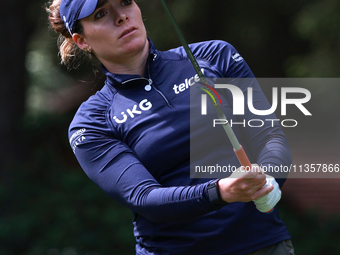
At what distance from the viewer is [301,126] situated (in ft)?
20.9

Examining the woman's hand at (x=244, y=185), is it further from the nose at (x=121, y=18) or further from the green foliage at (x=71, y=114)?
the green foliage at (x=71, y=114)

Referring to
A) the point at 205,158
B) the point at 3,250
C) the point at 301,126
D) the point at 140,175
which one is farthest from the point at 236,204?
the point at 301,126

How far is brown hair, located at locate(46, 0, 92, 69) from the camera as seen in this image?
2.00 m

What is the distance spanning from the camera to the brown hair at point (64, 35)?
2.00 metres

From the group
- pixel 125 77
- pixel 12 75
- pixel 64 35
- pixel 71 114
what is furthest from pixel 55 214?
pixel 125 77

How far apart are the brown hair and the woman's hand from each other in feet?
2.99

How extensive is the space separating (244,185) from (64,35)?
1127mm

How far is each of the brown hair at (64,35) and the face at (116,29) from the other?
0.09 meters

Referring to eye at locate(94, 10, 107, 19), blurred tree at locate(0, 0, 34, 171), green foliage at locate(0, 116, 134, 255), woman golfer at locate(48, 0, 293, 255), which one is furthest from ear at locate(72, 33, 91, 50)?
blurred tree at locate(0, 0, 34, 171)

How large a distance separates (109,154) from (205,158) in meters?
0.35

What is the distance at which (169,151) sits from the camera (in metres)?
1.68

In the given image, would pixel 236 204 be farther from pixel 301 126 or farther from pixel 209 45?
pixel 301 126

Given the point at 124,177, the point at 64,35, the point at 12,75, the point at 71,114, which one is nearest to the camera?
the point at 124,177

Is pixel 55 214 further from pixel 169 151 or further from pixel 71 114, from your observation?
pixel 169 151
